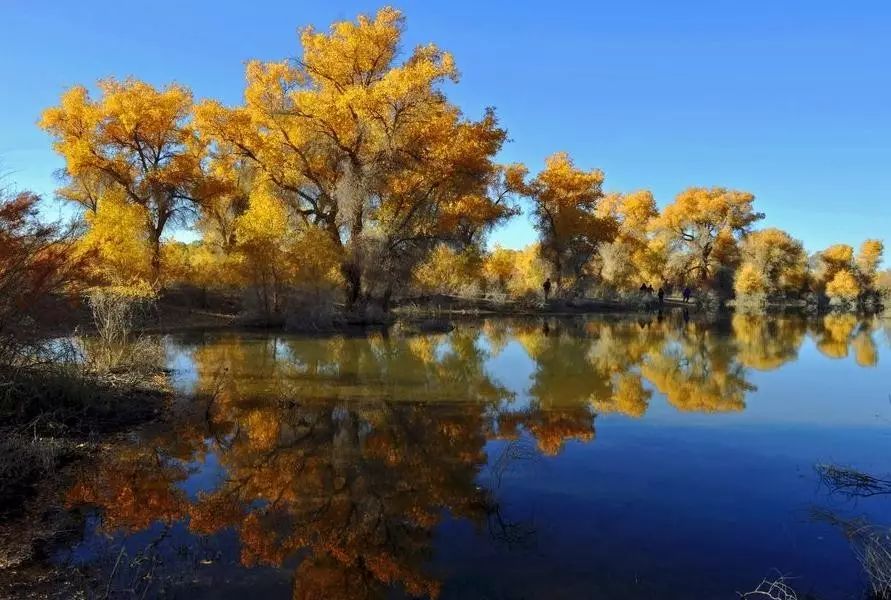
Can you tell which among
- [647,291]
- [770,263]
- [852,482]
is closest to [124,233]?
[852,482]

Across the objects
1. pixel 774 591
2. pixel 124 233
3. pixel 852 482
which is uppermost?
pixel 124 233

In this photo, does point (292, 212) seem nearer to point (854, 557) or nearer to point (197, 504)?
point (197, 504)

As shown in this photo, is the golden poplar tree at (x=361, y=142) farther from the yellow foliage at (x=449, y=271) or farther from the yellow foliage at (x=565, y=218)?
the yellow foliage at (x=565, y=218)

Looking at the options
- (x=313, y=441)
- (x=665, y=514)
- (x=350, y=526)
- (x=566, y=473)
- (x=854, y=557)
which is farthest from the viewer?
(x=313, y=441)

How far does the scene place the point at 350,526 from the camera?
4809 mm

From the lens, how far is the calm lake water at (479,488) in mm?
4059

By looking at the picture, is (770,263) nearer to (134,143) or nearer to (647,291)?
(647,291)

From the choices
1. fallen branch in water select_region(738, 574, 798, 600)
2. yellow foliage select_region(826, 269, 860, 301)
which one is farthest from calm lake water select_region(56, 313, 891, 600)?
yellow foliage select_region(826, 269, 860, 301)

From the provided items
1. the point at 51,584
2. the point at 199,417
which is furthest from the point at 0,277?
the point at 51,584

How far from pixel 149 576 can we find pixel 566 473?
3902 mm

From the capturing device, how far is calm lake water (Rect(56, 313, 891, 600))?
13.3ft

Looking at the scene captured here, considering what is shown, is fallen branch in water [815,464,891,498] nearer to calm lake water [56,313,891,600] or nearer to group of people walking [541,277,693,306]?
calm lake water [56,313,891,600]

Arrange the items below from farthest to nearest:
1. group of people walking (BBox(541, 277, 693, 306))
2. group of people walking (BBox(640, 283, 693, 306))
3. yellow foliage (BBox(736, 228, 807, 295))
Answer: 1. yellow foliage (BBox(736, 228, 807, 295))
2. group of people walking (BBox(640, 283, 693, 306))
3. group of people walking (BBox(541, 277, 693, 306))

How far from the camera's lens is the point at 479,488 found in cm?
571
